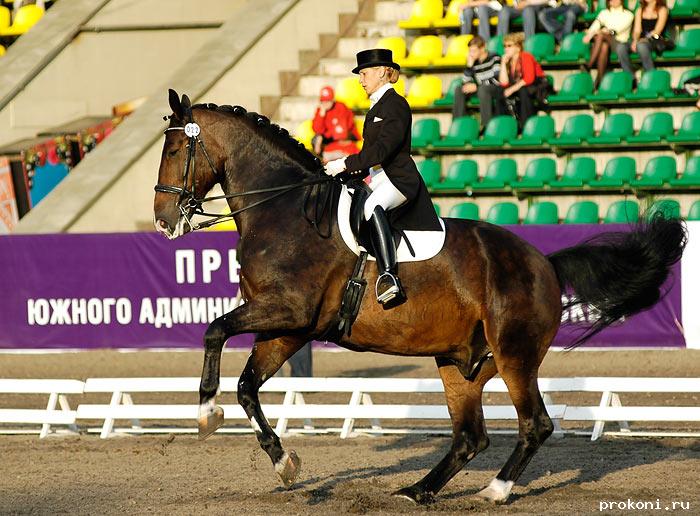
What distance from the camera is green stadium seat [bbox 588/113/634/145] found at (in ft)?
62.1

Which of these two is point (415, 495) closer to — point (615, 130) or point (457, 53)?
point (615, 130)

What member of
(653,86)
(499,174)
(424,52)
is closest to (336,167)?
(499,174)

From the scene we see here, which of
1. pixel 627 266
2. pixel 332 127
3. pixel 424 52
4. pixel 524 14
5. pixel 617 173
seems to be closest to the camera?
pixel 627 266

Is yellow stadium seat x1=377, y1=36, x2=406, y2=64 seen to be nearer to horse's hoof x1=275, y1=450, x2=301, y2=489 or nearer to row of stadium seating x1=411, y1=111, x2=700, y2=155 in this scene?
row of stadium seating x1=411, y1=111, x2=700, y2=155

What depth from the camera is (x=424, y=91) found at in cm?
2122

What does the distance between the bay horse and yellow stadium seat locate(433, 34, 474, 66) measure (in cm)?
1298

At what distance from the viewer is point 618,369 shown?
49.7 feet

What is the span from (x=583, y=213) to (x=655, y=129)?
1906mm

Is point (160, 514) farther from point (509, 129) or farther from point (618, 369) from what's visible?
point (509, 129)

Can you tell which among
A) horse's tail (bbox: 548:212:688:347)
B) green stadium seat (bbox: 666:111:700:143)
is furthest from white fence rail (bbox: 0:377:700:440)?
green stadium seat (bbox: 666:111:700:143)

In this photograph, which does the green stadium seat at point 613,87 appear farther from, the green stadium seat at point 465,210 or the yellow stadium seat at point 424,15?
the yellow stadium seat at point 424,15

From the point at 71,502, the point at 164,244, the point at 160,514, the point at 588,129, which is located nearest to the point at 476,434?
the point at 160,514

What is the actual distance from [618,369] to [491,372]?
677 cm

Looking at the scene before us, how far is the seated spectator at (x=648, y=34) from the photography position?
19.6 m
